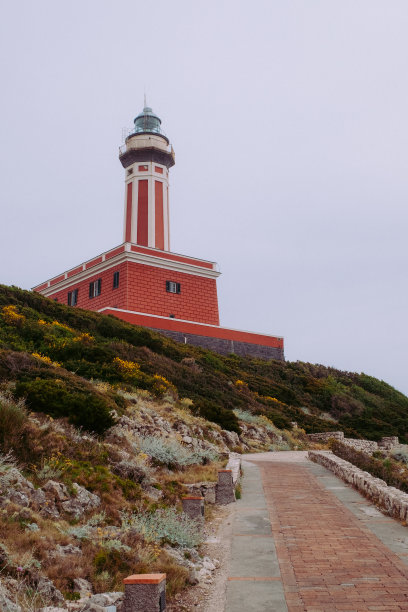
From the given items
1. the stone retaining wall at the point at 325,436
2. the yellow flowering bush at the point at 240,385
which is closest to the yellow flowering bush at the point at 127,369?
the yellow flowering bush at the point at 240,385

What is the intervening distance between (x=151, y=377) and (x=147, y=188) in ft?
76.8

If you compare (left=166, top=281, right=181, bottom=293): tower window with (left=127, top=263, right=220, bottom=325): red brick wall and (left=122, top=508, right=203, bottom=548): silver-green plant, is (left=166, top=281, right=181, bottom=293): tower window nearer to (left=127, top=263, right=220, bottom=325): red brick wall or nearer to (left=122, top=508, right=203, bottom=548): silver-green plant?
(left=127, top=263, right=220, bottom=325): red brick wall

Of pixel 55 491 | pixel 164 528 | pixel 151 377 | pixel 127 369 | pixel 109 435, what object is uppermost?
pixel 127 369

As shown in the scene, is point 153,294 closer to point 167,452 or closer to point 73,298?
point 73,298

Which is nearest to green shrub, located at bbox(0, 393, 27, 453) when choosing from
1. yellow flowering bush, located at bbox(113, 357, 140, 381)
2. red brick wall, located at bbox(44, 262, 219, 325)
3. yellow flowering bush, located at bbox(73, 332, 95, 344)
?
yellow flowering bush, located at bbox(113, 357, 140, 381)

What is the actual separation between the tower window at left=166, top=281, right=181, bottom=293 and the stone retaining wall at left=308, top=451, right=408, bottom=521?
23.3m

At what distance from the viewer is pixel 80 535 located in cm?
641

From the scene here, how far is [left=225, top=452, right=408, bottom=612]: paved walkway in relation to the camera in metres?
5.57

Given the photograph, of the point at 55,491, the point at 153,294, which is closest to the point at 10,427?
the point at 55,491

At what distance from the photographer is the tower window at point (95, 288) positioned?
37438 millimetres

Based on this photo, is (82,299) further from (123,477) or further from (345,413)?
(123,477)

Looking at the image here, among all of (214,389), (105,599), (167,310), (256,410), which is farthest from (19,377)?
(167,310)

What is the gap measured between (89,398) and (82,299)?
27.9 metres

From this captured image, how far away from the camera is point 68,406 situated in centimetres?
1109
